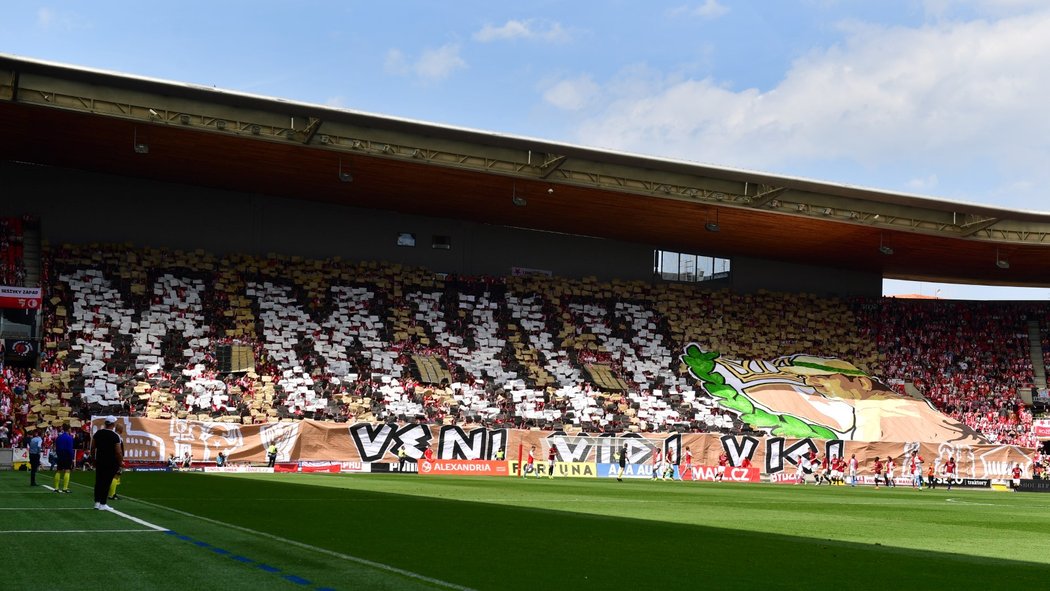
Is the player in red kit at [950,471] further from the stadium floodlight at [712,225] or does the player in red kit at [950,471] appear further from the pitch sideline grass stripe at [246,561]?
the pitch sideline grass stripe at [246,561]

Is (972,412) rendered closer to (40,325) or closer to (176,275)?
(176,275)

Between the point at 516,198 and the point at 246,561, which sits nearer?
the point at 246,561

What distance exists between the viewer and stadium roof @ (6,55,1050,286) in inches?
1625

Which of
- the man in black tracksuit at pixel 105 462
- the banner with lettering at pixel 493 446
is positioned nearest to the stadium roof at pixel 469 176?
the banner with lettering at pixel 493 446

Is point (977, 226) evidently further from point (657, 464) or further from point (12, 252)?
point (12, 252)

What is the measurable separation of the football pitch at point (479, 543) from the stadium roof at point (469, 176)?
61.3ft

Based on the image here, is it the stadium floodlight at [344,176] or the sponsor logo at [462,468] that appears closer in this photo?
the sponsor logo at [462,468]

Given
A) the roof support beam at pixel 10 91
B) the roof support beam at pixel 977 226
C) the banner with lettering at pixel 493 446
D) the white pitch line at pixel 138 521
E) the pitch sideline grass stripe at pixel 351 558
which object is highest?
the roof support beam at pixel 10 91

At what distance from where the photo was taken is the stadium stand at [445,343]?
46719 millimetres

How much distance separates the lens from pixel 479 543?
14.8 metres

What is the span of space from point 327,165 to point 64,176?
13527mm

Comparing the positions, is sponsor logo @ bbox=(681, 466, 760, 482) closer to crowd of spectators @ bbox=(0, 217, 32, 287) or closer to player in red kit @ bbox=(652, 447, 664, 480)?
player in red kit @ bbox=(652, 447, 664, 480)

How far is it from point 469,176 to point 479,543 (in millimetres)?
35987

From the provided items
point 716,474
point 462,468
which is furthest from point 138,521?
point 716,474
